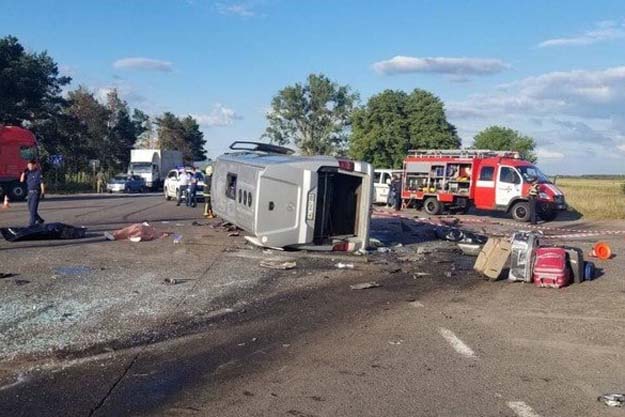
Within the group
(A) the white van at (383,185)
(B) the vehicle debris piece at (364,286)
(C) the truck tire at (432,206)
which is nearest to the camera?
(B) the vehicle debris piece at (364,286)

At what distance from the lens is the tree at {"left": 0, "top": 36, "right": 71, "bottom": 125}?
152ft

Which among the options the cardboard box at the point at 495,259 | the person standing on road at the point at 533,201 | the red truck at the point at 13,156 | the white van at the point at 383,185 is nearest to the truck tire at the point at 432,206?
the white van at the point at 383,185

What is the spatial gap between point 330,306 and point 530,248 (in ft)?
12.3

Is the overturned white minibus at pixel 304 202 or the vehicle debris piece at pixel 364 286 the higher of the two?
the overturned white minibus at pixel 304 202

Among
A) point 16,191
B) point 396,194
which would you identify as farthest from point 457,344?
point 16,191

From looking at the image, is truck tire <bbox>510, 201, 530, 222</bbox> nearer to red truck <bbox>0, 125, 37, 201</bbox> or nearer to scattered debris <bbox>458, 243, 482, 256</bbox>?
scattered debris <bbox>458, 243, 482, 256</bbox>

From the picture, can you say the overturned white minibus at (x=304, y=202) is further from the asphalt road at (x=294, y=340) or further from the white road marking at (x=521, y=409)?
the white road marking at (x=521, y=409)

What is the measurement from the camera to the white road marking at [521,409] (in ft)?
15.9

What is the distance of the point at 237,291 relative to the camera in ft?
31.3

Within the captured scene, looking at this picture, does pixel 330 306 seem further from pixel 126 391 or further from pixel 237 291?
pixel 126 391

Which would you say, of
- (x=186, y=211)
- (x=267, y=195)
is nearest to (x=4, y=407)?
(x=267, y=195)

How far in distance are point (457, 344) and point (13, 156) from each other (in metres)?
29.5

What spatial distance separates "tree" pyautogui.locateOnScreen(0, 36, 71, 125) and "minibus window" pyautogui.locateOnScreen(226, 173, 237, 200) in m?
35.7

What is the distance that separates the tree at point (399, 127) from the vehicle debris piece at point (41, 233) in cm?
4907
